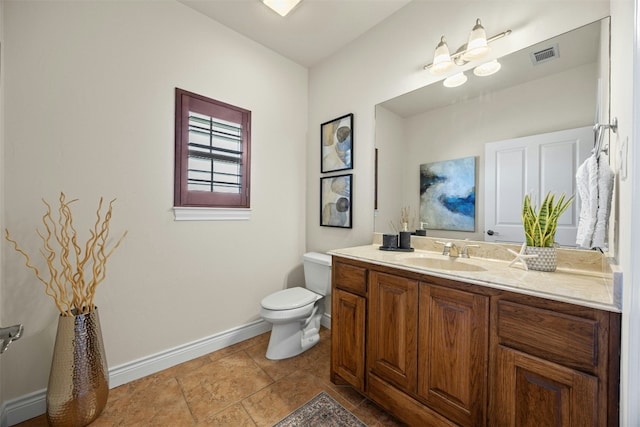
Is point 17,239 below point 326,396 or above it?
above

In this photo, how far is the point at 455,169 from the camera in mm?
1636

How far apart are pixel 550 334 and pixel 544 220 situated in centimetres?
64

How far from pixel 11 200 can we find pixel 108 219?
1.35ft

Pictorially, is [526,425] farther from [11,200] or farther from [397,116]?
[11,200]

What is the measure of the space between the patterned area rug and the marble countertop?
0.87 m

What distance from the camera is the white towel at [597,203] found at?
0.92m

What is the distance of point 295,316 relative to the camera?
188 centimetres

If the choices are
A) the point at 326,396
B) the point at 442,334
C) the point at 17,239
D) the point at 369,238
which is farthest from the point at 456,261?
the point at 17,239

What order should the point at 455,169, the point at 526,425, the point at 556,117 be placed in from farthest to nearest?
1. the point at 455,169
2. the point at 556,117
3. the point at 526,425

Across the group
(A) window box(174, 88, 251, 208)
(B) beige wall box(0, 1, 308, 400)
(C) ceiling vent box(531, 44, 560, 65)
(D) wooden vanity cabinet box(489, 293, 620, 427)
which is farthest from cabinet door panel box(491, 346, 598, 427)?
(A) window box(174, 88, 251, 208)

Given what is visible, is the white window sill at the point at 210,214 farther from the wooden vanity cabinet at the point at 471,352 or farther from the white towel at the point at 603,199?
the white towel at the point at 603,199

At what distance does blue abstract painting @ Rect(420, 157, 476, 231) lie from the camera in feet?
5.15

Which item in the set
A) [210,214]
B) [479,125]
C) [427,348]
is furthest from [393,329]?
[210,214]

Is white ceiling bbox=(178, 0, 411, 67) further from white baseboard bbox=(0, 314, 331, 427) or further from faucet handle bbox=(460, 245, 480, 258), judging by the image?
white baseboard bbox=(0, 314, 331, 427)
